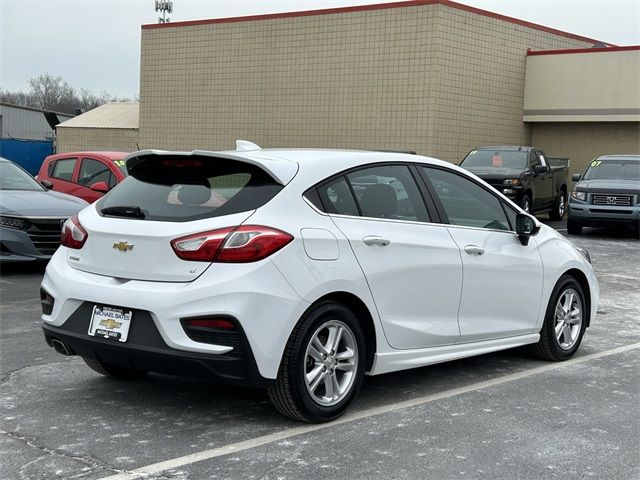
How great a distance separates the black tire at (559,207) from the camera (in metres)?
22.9

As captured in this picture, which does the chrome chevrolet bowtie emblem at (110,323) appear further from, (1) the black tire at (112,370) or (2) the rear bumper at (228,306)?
(1) the black tire at (112,370)

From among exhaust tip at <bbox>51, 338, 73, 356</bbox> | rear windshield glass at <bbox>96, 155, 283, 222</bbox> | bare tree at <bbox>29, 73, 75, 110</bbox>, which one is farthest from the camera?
bare tree at <bbox>29, 73, 75, 110</bbox>

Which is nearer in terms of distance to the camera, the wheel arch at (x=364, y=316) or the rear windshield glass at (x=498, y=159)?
the wheel arch at (x=364, y=316)

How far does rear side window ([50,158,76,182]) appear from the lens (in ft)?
49.2

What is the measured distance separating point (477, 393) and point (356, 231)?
1.46 metres

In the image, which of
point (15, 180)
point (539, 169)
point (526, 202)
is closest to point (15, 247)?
point (15, 180)

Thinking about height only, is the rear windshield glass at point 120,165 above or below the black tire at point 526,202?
above

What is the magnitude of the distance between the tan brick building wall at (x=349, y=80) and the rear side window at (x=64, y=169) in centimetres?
1254

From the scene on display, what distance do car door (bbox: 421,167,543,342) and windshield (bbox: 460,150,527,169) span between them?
46.6 feet

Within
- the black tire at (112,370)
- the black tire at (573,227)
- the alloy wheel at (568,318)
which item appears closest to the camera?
the black tire at (112,370)

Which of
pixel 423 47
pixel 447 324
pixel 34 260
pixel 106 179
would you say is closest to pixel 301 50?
pixel 423 47

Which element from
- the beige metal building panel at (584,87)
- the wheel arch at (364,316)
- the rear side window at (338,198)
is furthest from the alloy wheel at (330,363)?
the beige metal building panel at (584,87)

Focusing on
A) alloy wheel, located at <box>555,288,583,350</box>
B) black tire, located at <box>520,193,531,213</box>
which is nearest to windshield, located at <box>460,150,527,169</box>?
black tire, located at <box>520,193,531,213</box>

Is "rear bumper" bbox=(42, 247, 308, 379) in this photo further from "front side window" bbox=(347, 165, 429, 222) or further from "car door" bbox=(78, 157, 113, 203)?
"car door" bbox=(78, 157, 113, 203)
